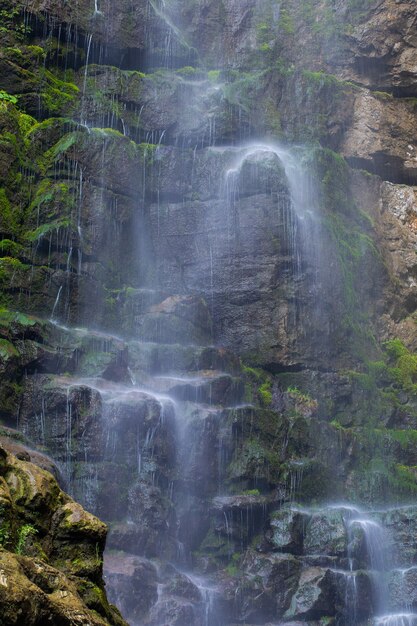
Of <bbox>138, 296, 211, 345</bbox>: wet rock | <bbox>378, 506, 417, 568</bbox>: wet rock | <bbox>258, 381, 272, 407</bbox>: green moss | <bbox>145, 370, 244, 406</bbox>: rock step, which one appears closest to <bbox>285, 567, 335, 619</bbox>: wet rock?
<bbox>378, 506, 417, 568</bbox>: wet rock

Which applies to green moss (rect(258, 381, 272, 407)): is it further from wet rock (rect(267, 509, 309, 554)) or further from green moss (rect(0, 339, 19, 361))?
green moss (rect(0, 339, 19, 361))

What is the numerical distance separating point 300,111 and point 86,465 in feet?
47.1

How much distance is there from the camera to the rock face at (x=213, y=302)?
13.9 metres

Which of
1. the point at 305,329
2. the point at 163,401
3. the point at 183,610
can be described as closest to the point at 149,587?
the point at 183,610

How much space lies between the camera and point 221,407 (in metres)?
16.2

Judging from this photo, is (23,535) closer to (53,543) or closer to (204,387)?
(53,543)

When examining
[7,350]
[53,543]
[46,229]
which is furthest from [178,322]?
[53,543]

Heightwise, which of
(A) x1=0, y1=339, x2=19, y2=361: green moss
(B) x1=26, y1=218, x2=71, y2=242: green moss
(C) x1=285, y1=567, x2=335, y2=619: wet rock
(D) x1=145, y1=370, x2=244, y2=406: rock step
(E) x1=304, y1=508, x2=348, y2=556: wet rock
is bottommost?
(C) x1=285, y1=567, x2=335, y2=619: wet rock

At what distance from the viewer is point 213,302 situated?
19.1 metres

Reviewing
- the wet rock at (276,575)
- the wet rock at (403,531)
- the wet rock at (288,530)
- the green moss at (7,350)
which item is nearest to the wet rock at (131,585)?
the wet rock at (276,575)

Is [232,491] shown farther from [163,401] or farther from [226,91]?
[226,91]

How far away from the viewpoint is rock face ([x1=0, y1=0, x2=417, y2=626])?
1389 centimetres

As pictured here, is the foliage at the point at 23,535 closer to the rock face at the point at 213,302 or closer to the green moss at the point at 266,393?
the rock face at the point at 213,302

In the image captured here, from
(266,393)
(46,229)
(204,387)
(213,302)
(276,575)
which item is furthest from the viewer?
(213,302)
